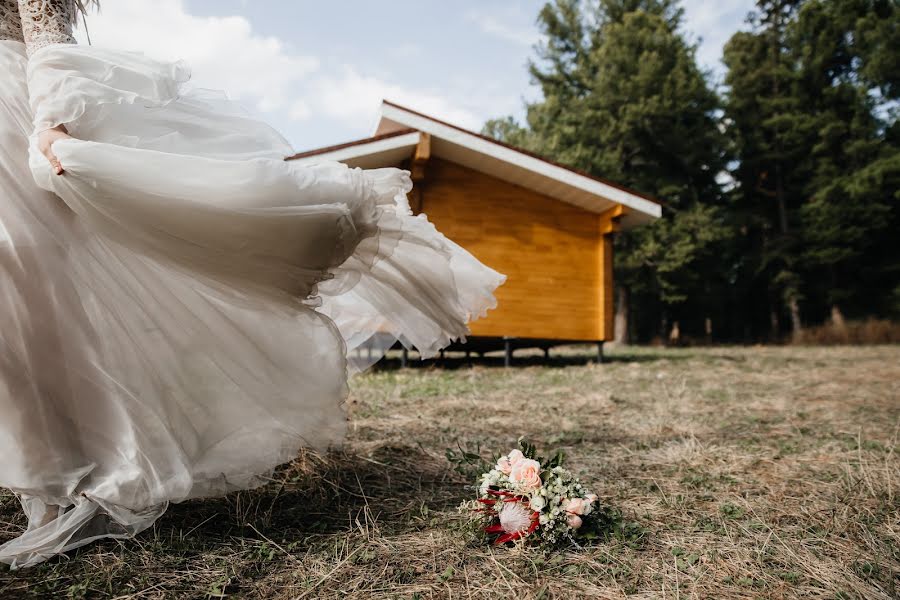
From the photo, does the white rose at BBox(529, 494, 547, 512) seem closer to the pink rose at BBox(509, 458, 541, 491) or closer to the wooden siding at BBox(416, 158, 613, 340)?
the pink rose at BBox(509, 458, 541, 491)

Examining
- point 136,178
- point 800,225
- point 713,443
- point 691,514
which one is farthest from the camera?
point 800,225

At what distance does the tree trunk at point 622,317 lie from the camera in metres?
20.7

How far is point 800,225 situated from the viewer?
2295 centimetres

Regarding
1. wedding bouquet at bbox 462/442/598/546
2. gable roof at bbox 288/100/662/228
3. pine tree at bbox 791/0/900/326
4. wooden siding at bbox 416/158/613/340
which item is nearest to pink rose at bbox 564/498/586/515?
wedding bouquet at bbox 462/442/598/546

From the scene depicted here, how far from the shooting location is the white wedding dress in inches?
69.4

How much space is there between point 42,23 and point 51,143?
1.65 feet

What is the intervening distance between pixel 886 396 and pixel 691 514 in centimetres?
483

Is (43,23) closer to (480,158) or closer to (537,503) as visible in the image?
(537,503)

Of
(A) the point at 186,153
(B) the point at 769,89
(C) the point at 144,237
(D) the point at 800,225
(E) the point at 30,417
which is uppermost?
(B) the point at 769,89

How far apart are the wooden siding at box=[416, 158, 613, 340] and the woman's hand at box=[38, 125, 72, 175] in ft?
24.6

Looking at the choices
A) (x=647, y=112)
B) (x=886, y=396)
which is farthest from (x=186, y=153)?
(x=647, y=112)

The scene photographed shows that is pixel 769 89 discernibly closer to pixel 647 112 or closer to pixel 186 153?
pixel 647 112

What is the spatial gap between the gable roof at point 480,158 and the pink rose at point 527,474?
6.67 metres

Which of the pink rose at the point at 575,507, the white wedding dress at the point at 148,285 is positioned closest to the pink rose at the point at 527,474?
the pink rose at the point at 575,507
